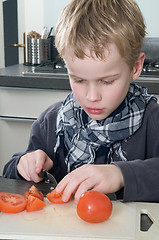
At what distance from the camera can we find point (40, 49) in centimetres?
254

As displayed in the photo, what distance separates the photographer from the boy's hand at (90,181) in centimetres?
85

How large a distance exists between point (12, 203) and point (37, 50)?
1.84 metres

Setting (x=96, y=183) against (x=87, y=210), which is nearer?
(x=87, y=210)

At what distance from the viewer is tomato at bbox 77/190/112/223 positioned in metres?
0.75

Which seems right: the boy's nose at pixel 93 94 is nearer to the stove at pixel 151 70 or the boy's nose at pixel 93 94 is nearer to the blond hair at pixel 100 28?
the blond hair at pixel 100 28

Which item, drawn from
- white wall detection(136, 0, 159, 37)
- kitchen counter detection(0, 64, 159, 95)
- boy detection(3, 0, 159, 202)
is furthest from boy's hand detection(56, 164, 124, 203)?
white wall detection(136, 0, 159, 37)

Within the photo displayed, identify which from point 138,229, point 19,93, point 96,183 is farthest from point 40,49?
point 138,229

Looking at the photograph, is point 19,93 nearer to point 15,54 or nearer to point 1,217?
point 1,217

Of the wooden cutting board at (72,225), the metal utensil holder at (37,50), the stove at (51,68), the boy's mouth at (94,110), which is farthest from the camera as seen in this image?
the metal utensil holder at (37,50)

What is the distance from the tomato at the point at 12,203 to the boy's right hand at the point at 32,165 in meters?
0.16

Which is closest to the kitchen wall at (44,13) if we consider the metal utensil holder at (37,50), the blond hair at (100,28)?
the metal utensil holder at (37,50)

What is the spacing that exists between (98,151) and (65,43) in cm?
40

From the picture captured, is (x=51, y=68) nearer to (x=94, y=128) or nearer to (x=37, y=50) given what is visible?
(x=37, y=50)

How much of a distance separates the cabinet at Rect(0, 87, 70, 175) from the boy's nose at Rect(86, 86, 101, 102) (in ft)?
3.72
